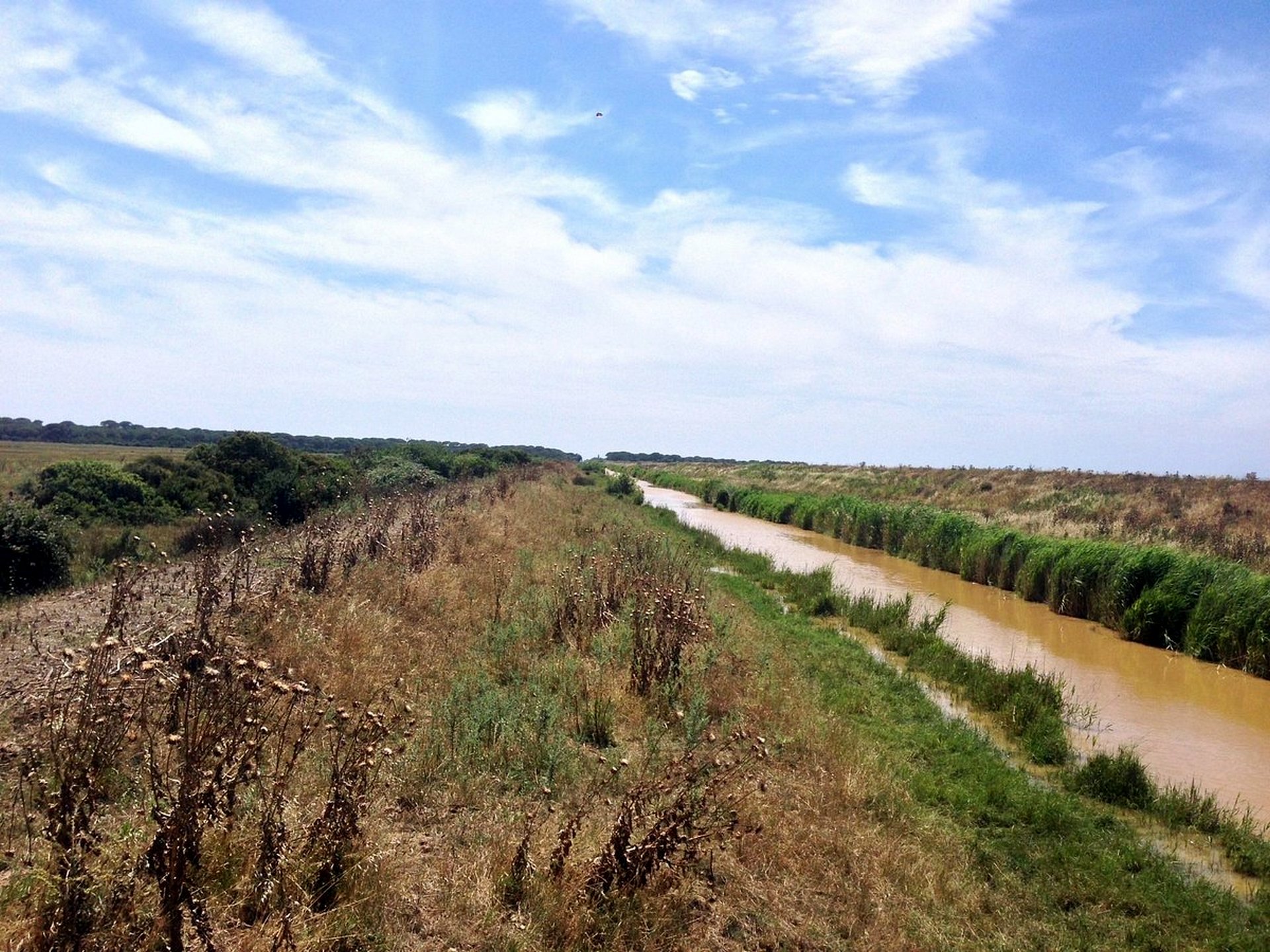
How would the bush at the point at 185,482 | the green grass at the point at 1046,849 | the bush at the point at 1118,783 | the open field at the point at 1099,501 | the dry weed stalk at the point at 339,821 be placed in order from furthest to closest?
the open field at the point at 1099,501 → the bush at the point at 185,482 → the bush at the point at 1118,783 → the green grass at the point at 1046,849 → the dry weed stalk at the point at 339,821

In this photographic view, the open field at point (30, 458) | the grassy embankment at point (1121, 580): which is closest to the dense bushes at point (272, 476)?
the open field at point (30, 458)

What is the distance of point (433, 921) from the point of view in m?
3.53

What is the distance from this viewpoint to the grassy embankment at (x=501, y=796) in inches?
125

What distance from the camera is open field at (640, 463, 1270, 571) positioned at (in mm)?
23797

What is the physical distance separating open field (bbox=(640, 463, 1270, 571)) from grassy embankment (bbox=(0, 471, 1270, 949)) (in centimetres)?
1555

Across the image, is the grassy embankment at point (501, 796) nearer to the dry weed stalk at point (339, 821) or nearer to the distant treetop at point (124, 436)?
the dry weed stalk at point (339, 821)

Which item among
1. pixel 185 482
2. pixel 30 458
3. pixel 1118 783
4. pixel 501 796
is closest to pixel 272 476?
pixel 185 482

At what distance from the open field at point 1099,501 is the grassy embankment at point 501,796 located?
51.0ft

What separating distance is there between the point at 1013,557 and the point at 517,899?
18826 millimetres

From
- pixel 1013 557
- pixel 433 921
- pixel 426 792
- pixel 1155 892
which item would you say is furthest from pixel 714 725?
pixel 1013 557

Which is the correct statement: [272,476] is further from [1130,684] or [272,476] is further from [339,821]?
[1130,684]

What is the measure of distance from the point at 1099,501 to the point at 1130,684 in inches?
948

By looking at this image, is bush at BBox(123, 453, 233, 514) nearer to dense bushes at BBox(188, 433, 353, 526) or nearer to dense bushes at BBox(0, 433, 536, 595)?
dense bushes at BBox(0, 433, 536, 595)

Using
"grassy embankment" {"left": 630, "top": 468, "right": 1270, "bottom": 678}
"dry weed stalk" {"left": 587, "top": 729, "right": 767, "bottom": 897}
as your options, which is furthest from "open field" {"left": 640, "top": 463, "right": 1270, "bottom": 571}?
"dry weed stalk" {"left": 587, "top": 729, "right": 767, "bottom": 897}
